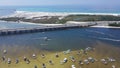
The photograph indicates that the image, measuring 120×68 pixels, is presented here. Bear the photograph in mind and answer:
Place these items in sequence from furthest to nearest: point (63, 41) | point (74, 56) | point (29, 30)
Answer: point (29, 30) → point (63, 41) → point (74, 56)

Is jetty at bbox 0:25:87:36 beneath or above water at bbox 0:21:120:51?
beneath

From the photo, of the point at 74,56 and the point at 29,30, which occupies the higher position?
the point at 74,56

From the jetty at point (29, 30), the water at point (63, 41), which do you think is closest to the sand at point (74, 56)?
the water at point (63, 41)

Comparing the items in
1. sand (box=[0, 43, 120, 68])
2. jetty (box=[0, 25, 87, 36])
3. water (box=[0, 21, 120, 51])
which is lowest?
jetty (box=[0, 25, 87, 36])

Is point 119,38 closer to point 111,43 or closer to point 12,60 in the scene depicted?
point 111,43

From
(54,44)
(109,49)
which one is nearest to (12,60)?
(54,44)

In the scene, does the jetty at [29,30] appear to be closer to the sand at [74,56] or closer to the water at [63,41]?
the water at [63,41]

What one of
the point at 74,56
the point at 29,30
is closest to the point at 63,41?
the point at 74,56

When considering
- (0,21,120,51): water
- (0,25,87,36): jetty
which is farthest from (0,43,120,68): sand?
(0,25,87,36): jetty

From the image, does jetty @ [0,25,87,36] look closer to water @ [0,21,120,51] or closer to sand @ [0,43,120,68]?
water @ [0,21,120,51]

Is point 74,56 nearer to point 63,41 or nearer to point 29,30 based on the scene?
point 63,41

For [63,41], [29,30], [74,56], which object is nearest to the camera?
[74,56]
